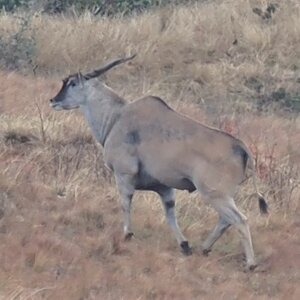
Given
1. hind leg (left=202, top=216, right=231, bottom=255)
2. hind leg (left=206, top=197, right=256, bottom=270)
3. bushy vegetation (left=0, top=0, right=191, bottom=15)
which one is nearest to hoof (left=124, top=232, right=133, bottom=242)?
hind leg (left=202, top=216, right=231, bottom=255)

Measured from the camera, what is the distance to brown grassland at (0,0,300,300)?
10.5 m

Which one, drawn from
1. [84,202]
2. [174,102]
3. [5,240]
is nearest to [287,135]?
[174,102]

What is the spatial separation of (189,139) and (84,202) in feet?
5.66

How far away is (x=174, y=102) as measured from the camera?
61.2ft

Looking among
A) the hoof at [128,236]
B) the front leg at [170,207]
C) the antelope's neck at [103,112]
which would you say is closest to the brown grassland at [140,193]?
the hoof at [128,236]

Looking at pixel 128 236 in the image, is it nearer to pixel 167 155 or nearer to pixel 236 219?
pixel 167 155

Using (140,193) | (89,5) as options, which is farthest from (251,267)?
(89,5)

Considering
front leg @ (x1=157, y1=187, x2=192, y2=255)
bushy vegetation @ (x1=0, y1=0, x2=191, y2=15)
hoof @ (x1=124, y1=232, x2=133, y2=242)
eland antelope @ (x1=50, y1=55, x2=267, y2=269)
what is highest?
eland antelope @ (x1=50, y1=55, x2=267, y2=269)

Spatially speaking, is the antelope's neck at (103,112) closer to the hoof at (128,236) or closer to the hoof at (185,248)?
the hoof at (128,236)

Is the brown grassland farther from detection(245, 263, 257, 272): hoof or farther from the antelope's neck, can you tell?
the antelope's neck

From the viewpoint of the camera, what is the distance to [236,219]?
10828mm

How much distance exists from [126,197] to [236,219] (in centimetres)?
113

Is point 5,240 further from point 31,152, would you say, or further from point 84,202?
point 31,152

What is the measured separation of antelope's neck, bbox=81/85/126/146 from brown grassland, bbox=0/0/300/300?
30.4 inches
